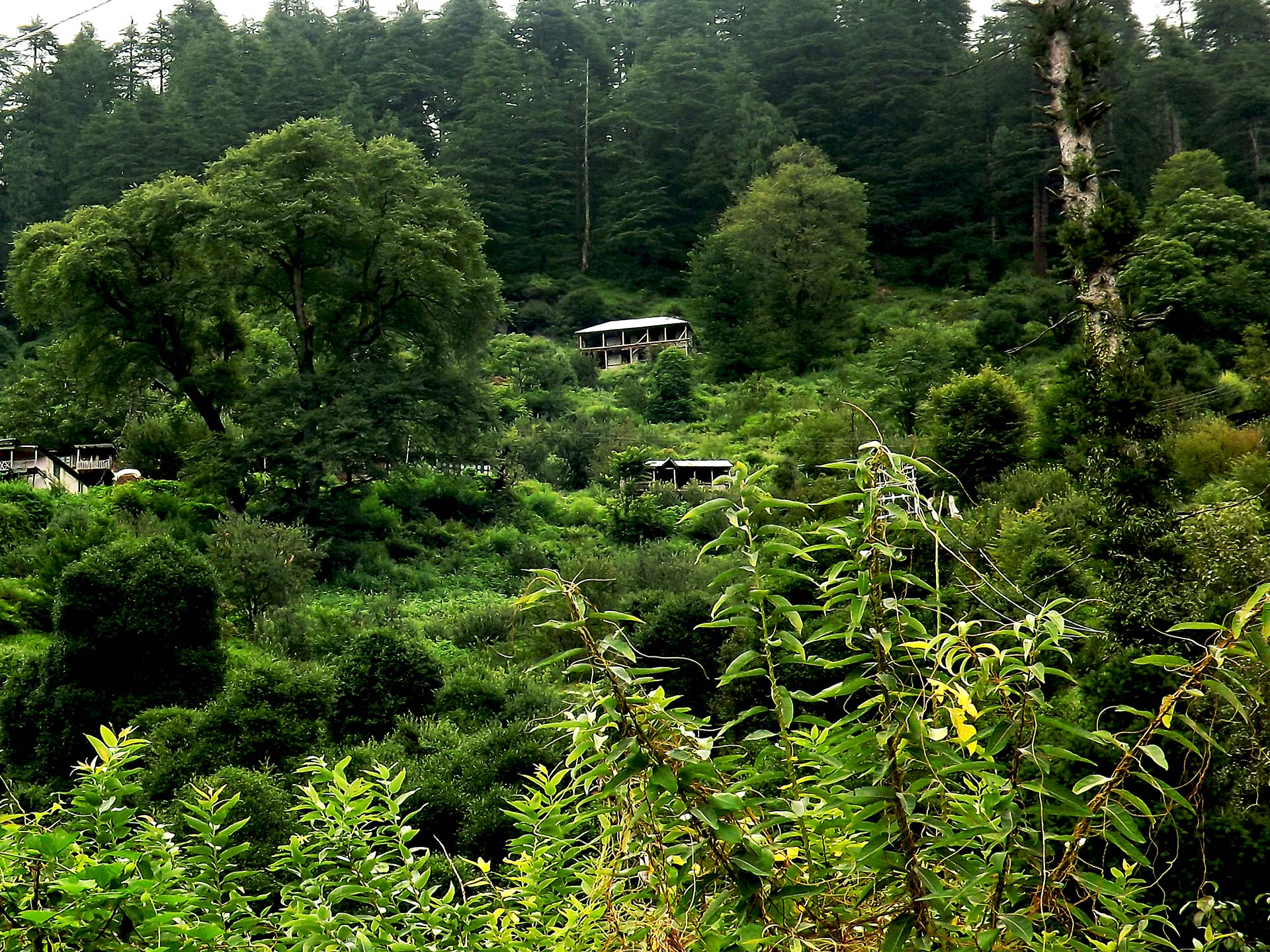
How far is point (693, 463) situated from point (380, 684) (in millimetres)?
14817

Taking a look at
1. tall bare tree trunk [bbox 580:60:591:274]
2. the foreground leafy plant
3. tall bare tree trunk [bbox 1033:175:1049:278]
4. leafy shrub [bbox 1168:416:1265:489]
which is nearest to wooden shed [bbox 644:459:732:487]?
leafy shrub [bbox 1168:416:1265:489]

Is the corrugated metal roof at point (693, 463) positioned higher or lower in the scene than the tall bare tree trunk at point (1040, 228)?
lower

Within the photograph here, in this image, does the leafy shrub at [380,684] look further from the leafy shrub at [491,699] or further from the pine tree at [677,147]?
the pine tree at [677,147]

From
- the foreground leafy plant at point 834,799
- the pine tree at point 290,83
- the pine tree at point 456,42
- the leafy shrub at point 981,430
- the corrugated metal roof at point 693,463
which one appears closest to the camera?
the foreground leafy plant at point 834,799

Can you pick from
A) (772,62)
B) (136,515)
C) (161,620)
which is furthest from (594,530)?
(772,62)

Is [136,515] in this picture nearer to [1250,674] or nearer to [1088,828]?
[1250,674]

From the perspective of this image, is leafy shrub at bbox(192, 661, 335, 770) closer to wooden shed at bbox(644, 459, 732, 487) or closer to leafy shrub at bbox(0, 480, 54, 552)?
leafy shrub at bbox(0, 480, 54, 552)

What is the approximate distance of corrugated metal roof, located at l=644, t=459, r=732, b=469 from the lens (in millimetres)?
24188

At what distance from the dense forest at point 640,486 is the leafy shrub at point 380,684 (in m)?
0.05

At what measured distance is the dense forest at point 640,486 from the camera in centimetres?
156

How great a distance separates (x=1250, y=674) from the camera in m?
5.64

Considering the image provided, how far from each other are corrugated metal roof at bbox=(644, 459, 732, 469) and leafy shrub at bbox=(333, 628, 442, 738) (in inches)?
544

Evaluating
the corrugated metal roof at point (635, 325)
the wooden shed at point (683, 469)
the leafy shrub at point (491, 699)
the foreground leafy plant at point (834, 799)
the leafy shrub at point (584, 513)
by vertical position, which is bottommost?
the leafy shrub at point (584, 513)

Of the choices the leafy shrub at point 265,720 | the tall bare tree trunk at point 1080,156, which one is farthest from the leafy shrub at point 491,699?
the tall bare tree trunk at point 1080,156
